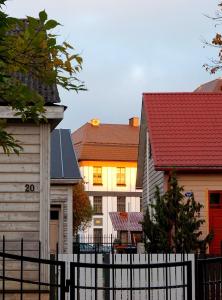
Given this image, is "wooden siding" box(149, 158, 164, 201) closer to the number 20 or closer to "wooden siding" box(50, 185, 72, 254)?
"wooden siding" box(50, 185, 72, 254)

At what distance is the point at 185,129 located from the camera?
25.8 m

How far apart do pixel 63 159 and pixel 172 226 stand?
9.15 metres

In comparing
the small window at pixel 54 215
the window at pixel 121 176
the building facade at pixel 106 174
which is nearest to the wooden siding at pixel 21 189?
the small window at pixel 54 215

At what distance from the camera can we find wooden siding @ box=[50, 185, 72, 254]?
1049 inches

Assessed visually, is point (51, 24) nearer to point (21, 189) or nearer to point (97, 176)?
point (21, 189)

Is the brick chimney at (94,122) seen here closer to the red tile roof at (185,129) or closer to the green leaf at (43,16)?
the red tile roof at (185,129)

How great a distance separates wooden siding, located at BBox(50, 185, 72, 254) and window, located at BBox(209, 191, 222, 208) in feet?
17.4

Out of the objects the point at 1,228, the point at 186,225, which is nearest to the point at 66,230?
the point at 186,225

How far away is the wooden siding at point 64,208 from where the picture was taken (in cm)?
2664

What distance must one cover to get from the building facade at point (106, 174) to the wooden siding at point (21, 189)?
205ft

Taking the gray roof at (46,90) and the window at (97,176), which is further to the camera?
the window at (97,176)

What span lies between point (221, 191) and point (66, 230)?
6136mm

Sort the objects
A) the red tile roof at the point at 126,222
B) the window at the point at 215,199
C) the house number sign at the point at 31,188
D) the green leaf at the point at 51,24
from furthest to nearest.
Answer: the red tile roof at the point at 126,222 → the window at the point at 215,199 → the house number sign at the point at 31,188 → the green leaf at the point at 51,24

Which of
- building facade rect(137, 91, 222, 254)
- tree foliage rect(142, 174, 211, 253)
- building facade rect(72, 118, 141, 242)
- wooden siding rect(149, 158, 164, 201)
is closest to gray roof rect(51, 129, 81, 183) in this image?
wooden siding rect(149, 158, 164, 201)
